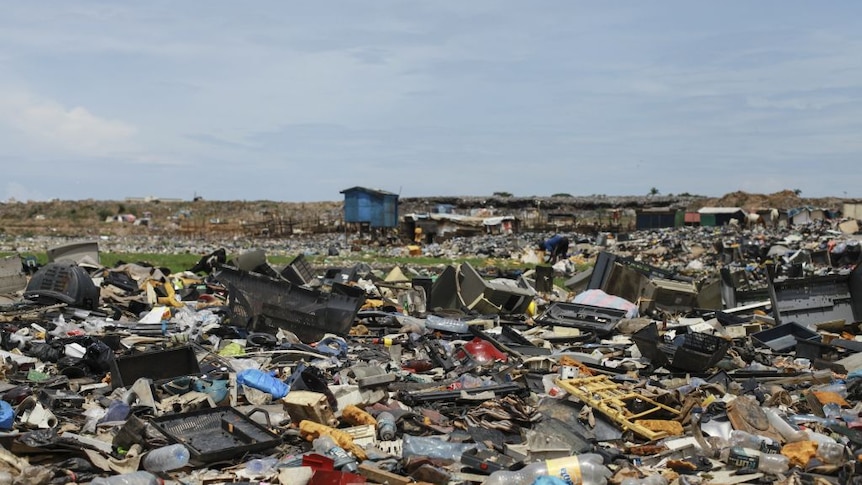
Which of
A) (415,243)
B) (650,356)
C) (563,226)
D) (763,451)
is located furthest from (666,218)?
(763,451)

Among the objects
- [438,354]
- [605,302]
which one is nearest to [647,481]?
[438,354]

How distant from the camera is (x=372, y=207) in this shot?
41.0 metres

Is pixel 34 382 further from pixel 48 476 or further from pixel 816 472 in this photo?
pixel 816 472

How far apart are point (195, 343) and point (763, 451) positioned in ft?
19.0

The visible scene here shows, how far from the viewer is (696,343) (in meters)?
7.70

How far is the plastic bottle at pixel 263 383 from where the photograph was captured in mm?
6688

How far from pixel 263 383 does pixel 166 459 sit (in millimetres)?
1763

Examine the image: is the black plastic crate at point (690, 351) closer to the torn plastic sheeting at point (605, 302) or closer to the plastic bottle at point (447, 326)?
the plastic bottle at point (447, 326)

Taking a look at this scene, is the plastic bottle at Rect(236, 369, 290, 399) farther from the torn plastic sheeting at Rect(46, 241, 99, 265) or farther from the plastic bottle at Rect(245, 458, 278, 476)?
the torn plastic sheeting at Rect(46, 241, 99, 265)

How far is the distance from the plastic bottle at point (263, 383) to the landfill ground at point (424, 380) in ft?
0.06

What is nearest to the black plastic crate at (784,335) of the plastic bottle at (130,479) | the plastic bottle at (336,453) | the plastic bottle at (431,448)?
the plastic bottle at (431,448)

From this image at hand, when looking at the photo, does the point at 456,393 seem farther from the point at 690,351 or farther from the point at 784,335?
the point at 784,335

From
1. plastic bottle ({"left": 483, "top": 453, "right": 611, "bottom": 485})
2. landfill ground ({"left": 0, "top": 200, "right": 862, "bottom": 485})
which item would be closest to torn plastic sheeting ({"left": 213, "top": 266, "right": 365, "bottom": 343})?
landfill ground ({"left": 0, "top": 200, "right": 862, "bottom": 485})

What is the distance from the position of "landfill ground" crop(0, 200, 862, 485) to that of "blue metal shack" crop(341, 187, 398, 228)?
90.5 ft
